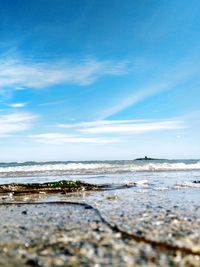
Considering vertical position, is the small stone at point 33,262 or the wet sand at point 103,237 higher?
the wet sand at point 103,237

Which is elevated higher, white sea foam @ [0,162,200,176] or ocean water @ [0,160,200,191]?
white sea foam @ [0,162,200,176]

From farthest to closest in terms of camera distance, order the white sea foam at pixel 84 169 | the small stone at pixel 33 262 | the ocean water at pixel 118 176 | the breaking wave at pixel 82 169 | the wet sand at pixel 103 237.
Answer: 1. the white sea foam at pixel 84 169
2. the breaking wave at pixel 82 169
3. the ocean water at pixel 118 176
4. the wet sand at pixel 103 237
5. the small stone at pixel 33 262

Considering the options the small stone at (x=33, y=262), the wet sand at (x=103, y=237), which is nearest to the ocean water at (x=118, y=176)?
the wet sand at (x=103, y=237)

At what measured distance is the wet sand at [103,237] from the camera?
7.71 metres

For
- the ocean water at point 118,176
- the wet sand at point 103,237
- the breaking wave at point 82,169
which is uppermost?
the breaking wave at point 82,169

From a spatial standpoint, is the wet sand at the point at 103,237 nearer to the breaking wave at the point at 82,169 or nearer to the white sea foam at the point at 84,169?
the breaking wave at the point at 82,169

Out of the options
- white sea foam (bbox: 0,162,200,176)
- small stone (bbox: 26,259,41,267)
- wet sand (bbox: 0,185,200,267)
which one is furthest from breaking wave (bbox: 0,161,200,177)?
small stone (bbox: 26,259,41,267)

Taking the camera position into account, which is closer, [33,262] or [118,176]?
[33,262]

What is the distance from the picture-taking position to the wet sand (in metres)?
7.71

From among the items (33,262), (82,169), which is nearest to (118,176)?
(82,169)

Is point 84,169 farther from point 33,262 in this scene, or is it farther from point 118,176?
point 33,262

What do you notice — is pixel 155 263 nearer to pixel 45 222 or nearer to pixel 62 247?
pixel 62 247

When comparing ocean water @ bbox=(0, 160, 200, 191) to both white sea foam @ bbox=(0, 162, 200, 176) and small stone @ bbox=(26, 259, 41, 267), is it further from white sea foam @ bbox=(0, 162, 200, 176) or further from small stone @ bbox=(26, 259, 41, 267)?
small stone @ bbox=(26, 259, 41, 267)

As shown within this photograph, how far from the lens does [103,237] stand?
9.44 metres
